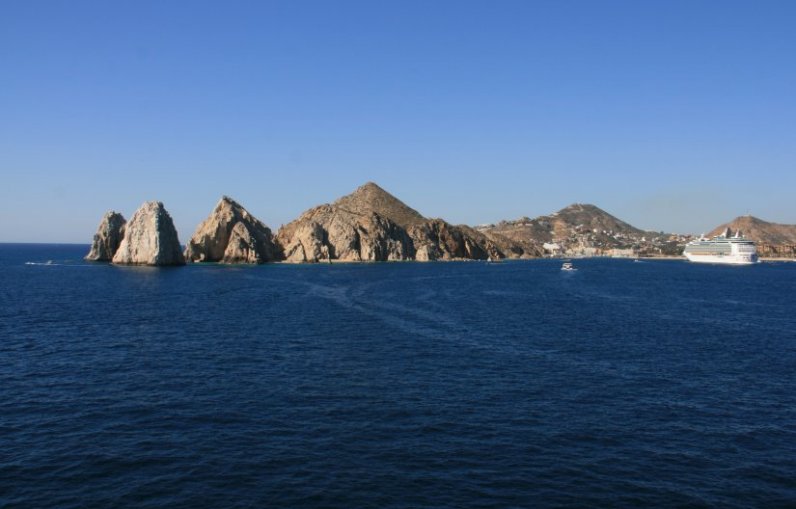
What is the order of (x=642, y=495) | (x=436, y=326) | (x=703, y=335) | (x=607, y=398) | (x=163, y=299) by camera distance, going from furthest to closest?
(x=163, y=299)
(x=436, y=326)
(x=703, y=335)
(x=607, y=398)
(x=642, y=495)

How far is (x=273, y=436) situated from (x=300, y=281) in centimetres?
12988

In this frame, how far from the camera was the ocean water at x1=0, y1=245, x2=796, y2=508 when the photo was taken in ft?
106

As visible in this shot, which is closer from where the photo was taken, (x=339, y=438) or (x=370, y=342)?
(x=339, y=438)

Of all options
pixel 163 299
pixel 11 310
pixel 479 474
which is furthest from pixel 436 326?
pixel 11 310

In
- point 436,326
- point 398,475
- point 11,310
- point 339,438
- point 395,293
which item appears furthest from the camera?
point 395,293

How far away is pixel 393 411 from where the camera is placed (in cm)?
4512

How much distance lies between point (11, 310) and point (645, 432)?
334 ft

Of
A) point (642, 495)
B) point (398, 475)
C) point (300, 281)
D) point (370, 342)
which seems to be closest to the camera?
point (642, 495)

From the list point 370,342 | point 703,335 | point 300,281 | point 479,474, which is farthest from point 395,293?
point 479,474

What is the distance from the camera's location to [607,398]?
48688mm

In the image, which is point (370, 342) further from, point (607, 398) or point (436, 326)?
point (607, 398)

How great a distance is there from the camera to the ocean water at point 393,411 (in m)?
32.2

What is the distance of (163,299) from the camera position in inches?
4604

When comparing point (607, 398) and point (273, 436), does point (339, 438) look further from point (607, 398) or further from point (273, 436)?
point (607, 398)
